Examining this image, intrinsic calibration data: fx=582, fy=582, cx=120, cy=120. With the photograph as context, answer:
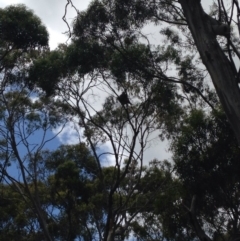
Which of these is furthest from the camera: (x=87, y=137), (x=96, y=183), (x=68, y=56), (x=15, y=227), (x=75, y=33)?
(x=15, y=227)

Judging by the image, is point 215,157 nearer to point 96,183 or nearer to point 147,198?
point 147,198

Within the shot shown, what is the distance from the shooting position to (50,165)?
58.6 ft

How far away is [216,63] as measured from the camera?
8.34m

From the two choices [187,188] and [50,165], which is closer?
[187,188]

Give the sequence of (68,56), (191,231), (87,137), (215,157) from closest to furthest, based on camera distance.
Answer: (215,157) < (191,231) < (68,56) < (87,137)

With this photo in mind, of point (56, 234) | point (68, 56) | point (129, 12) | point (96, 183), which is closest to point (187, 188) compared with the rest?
point (129, 12)

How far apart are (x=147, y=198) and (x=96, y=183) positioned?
178 cm

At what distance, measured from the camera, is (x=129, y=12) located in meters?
12.6

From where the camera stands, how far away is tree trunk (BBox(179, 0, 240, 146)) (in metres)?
7.91

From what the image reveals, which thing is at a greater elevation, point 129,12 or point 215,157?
point 129,12

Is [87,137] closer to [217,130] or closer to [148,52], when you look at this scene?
[148,52]

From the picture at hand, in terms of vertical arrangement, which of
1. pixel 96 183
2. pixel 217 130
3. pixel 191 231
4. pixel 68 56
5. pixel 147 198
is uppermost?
pixel 68 56

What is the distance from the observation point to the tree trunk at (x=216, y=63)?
26.0ft

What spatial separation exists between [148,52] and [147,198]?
484cm
